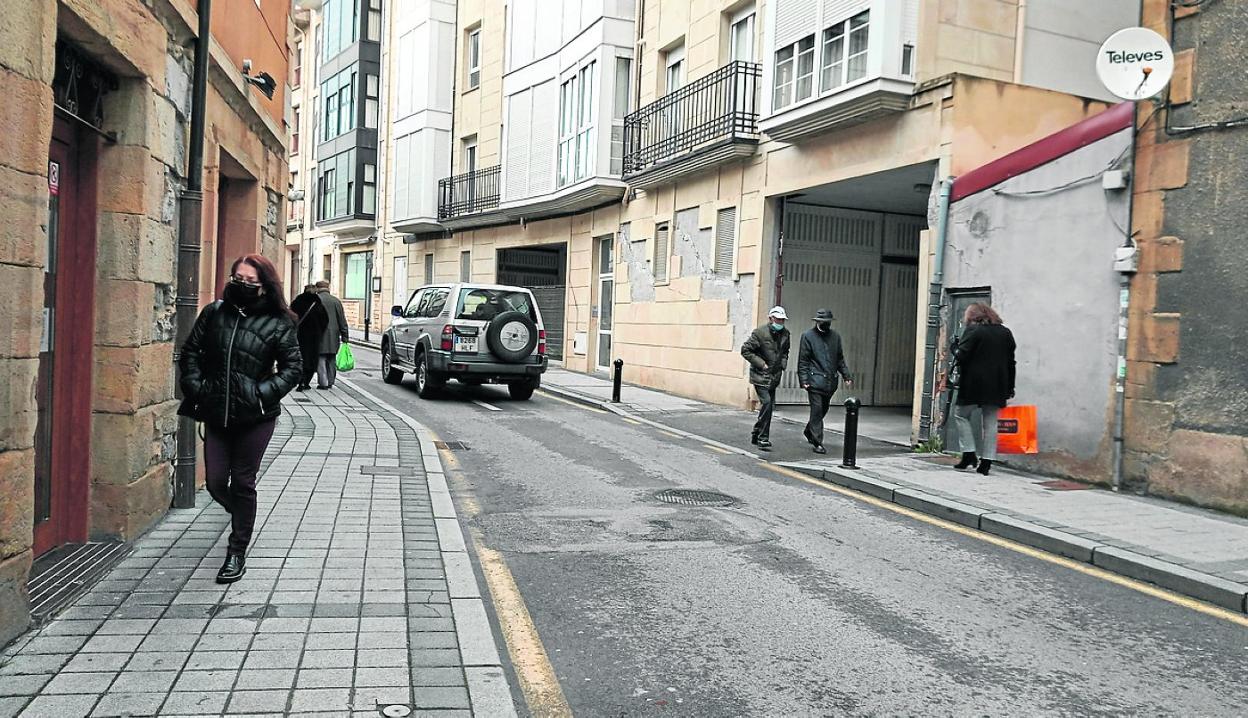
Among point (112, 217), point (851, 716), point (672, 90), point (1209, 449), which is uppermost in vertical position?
point (672, 90)

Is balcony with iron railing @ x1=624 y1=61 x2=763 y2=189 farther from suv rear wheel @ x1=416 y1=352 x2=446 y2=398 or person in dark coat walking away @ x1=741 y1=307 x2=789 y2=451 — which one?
suv rear wheel @ x1=416 y1=352 x2=446 y2=398

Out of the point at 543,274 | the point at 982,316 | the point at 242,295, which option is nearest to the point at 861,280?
the point at 982,316

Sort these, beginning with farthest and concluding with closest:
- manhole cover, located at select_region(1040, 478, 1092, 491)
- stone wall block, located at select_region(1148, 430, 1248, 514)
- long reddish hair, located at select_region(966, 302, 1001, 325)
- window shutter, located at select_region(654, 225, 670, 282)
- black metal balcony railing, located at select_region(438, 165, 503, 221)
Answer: black metal balcony railing, located at select_region(438, 165, 503, 221) → window shutter, located at select_region(654, 225, 670, 282) → long reddish hair, located at select_region(966, 302, 1001, 325) → manhole cover, located at select_region(1040, 478, 1092, 491) → stone wall block, located at select_region(1148, 430, 1248, 514)

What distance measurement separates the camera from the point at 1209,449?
827 centimetres

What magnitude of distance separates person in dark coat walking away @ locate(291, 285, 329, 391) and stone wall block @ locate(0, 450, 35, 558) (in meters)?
8.25

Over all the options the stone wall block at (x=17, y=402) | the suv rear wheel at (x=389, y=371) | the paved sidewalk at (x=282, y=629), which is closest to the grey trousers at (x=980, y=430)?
the paved sidewalk at (x=282, y=629)

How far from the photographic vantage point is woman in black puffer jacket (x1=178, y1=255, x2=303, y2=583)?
514cm

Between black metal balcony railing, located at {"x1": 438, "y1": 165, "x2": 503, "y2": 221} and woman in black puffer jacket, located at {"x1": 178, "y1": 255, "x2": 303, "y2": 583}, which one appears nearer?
woman in black puffer jacket, located at {"x1": 178, "y1": 255, "x2": 303, "y2": 583}

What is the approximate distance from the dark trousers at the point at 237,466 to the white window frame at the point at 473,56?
80.7 ft

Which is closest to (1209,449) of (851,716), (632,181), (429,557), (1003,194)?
(1003,194)

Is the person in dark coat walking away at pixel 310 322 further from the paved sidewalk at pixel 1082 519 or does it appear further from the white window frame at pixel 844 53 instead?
the white window frame at pixel 844 53

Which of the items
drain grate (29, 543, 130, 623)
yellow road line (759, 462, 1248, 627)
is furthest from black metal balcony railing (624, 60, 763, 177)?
drain grate (29, 543, 130, 623)

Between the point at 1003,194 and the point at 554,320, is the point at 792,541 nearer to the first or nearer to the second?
the point at 1003,194

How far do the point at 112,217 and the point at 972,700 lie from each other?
17.3ft
